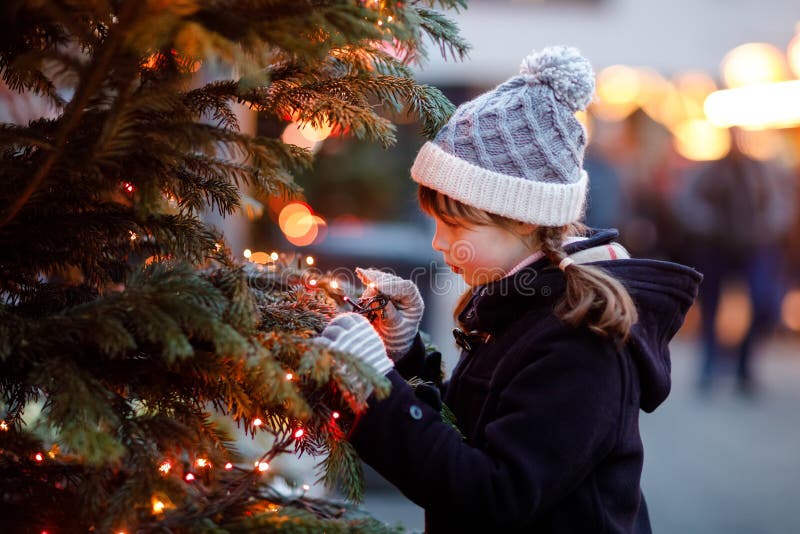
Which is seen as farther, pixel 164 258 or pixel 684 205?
pixel 684 205

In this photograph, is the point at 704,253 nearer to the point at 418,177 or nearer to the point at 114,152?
the point at 418,177

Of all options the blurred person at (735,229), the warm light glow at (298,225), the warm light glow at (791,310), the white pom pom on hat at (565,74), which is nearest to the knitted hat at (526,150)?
the white pom pom on hat at (565,74)

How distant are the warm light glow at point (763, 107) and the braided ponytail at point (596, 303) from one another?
9.24 metres

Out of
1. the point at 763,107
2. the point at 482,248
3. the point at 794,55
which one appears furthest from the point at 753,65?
the point at 482,248

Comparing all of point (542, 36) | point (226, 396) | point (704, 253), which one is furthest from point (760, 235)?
point (226, 396)

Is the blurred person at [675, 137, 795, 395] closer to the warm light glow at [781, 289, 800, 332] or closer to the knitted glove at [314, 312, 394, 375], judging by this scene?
the warm light glow at [781, 289, 800, 332]

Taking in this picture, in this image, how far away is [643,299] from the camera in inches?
63.7

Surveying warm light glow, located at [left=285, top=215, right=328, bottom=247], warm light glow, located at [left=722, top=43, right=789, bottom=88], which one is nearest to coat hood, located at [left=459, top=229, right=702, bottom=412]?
warm light glow, located at [left=285, top=215, right=328, bottom=247]

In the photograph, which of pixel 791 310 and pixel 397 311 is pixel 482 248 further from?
pixel 791 310

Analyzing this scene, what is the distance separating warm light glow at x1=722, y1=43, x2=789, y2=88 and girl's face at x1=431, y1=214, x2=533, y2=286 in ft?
32.1

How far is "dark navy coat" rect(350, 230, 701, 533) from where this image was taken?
1.45 metres

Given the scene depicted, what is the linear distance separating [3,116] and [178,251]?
2970 millimetres

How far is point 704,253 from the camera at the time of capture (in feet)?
23.9

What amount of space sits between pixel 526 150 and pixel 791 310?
928cm
